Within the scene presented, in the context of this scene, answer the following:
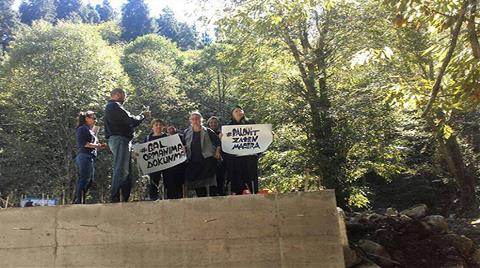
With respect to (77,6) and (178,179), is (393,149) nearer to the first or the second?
(178,179)

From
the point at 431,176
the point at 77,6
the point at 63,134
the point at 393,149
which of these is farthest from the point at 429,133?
the point at 77,6

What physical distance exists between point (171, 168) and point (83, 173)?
3.87 feet

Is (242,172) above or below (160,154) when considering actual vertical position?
below

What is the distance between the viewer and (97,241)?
6.14 meters

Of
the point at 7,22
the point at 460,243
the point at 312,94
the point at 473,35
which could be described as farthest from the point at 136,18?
the point at 473,35

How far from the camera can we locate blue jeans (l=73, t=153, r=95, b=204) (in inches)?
273

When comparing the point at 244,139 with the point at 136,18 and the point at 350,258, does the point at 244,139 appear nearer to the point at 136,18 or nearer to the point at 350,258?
the point at 350,258

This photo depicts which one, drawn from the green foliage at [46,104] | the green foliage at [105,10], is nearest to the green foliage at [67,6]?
the green foliage at [105,10]

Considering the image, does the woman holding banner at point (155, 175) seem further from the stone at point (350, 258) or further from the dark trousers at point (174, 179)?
the stone at point (350, 258)

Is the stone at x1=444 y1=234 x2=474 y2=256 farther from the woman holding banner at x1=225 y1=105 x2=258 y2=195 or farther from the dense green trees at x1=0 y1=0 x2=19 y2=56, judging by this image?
the dense green trees at x1=0 y1=0 x2=19 y2=56

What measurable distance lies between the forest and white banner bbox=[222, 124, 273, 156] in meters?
1.09

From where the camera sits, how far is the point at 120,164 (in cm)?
689

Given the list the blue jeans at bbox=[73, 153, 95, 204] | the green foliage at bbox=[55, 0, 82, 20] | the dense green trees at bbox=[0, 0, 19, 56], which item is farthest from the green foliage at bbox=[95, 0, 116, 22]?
the blue jeans at bbox=[73, 153, 95, 204]

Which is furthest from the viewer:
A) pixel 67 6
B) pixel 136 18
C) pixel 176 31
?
pixel 67 6
